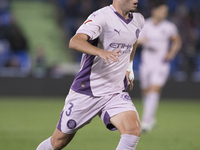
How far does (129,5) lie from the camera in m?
4.81

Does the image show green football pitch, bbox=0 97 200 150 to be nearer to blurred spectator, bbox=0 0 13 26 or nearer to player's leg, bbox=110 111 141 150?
player's leg, bbox=110 111 141 150

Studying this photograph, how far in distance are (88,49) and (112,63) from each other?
769 mm

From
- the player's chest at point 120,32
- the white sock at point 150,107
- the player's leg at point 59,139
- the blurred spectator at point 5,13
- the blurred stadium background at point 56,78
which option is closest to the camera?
the player's chest at point 120,32

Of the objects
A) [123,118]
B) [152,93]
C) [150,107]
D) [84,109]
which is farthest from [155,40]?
[123,118]

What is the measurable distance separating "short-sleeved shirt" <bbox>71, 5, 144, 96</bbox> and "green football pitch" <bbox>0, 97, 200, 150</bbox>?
2.12 meters

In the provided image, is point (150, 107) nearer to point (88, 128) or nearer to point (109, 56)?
point (88, 128)

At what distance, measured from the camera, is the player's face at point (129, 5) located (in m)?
4.79

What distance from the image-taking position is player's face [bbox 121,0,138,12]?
479 cm

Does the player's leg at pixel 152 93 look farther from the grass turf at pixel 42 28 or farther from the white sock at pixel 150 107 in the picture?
the grass turf at pixel 42 28

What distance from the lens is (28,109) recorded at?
12.7 m

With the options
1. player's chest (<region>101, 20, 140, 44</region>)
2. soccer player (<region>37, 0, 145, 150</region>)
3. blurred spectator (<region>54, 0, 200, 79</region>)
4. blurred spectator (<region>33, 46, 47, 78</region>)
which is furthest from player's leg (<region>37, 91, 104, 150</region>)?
blurred spectator (<region>54, 0, 200, 79</region>)

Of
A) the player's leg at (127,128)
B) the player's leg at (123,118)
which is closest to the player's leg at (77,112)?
the player's leg at (123,118)

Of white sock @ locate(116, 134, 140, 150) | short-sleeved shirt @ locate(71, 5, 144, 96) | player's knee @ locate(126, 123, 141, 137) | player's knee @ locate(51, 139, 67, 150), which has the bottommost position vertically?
player's knee @ locate(51, 139, 67, 150)

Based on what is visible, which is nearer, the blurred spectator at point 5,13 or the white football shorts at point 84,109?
the white football shorts at point 84,109
